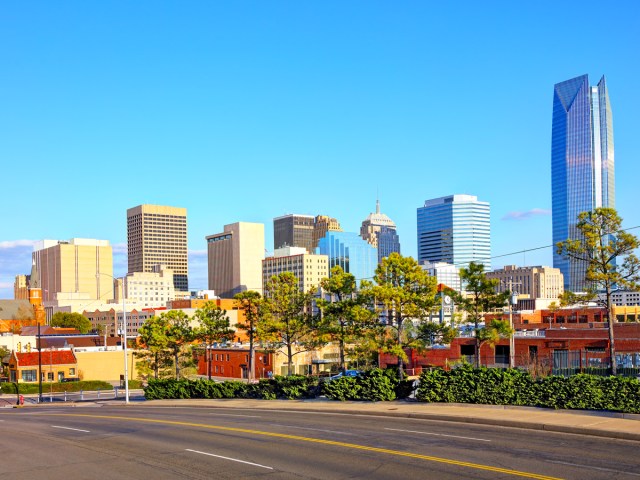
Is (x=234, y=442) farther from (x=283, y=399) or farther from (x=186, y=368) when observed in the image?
(x=186, y=368)

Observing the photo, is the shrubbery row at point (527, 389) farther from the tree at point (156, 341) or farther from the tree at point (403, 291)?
the tree at point (156, 341)

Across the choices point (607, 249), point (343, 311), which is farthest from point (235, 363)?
point (607, 249)

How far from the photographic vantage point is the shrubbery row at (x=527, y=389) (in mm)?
25500

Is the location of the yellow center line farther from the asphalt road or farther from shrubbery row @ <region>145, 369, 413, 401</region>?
shrubbery row @ <region>145, 369, 413, 401</region>

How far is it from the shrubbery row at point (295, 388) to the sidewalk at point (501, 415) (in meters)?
0.88

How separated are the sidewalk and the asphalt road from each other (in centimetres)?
58

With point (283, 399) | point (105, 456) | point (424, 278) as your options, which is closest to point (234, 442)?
point (105, 456)

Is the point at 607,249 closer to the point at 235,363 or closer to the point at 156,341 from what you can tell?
the point at 156,341

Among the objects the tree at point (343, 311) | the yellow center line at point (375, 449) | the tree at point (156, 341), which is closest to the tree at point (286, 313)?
the tree at point (343, 311)

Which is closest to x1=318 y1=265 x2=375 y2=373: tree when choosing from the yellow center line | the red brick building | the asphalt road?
the asphalt road

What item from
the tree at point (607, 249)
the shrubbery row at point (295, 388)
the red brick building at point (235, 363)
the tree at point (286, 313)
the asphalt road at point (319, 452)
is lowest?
the red brick building at point (235, 363)

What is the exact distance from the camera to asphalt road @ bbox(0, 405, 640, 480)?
17.2m

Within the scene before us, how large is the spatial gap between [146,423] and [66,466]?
38.4 ft

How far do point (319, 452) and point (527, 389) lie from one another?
1151 centimetres
